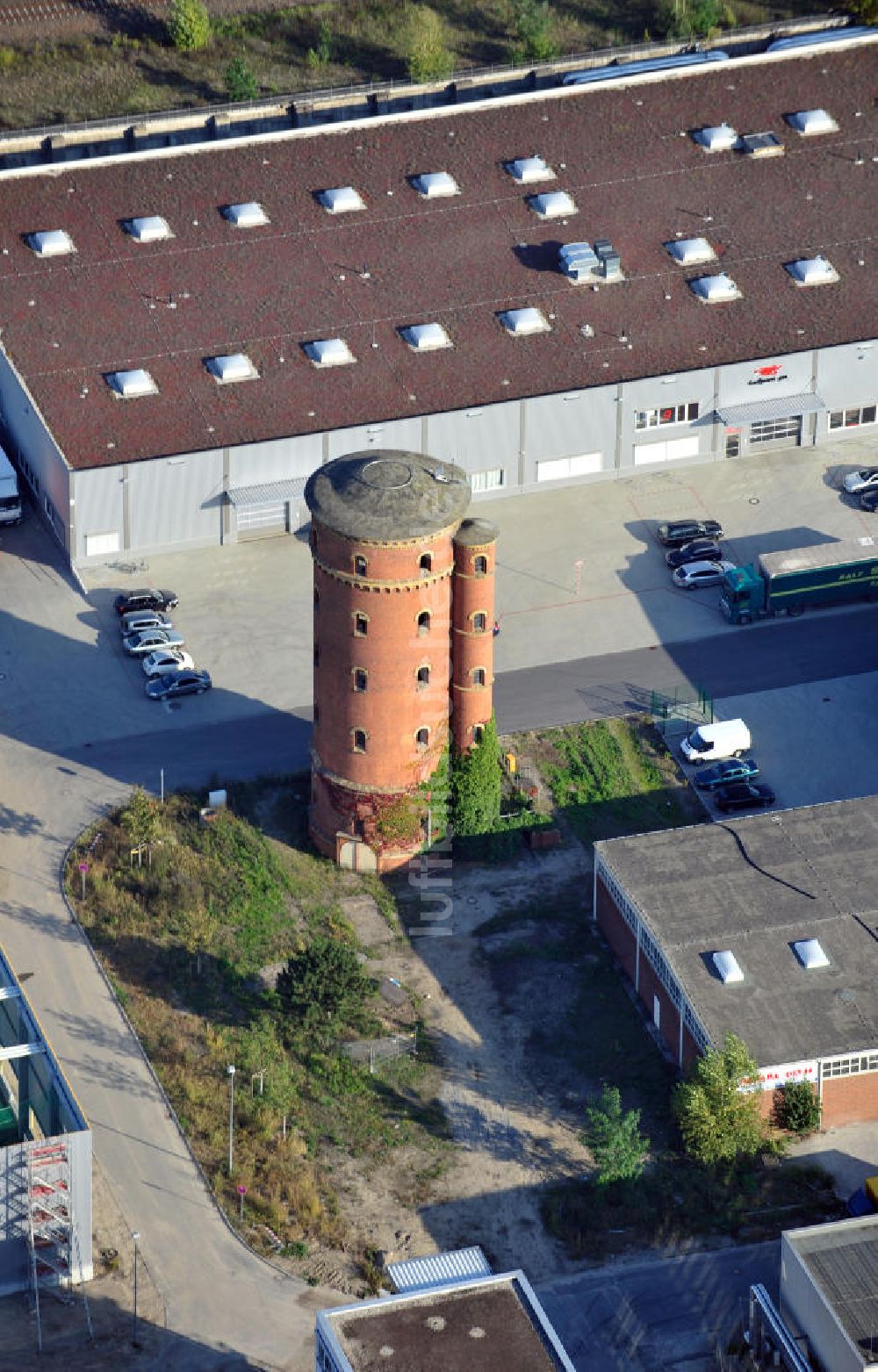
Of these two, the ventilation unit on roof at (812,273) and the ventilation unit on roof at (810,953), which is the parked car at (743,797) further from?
the ventilation unit on roof at (812,273)

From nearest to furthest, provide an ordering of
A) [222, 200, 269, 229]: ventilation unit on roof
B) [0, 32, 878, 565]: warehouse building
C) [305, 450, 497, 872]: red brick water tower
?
[305, 450, 497, 872]: red brick water tower
[0, 32, 878, 565]: warehouse building
[222, 200, 269, 229]: ventilation unit on roof

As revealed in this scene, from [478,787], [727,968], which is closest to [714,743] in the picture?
[478,787]

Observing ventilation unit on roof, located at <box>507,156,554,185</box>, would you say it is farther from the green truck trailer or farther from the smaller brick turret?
the smaller brick turret

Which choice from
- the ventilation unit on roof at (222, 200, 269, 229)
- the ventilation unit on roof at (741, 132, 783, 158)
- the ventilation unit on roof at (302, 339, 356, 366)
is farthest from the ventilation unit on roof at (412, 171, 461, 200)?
the ventilation unit on roof at (741, 132, 783, 158)

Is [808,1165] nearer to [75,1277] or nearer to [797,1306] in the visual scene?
[797,1306]

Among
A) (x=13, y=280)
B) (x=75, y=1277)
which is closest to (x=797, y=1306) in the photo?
(x=75, y=1277)

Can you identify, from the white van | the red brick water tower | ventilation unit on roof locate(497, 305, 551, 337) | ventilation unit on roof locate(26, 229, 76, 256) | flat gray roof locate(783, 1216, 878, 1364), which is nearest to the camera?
flat gray roof locate(783, 1216, 878, 1364)
